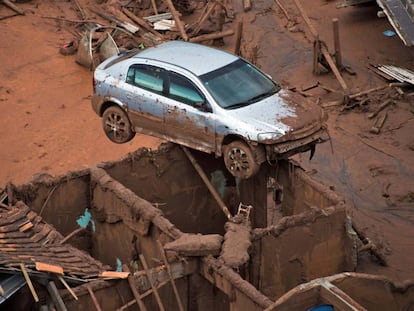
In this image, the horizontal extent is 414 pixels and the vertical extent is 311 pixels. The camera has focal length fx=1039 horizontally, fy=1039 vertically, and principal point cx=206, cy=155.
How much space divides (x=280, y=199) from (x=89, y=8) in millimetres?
15144

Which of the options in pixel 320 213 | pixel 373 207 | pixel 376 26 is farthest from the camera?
pixel 376 26

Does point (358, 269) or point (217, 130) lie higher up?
point (217, 130)

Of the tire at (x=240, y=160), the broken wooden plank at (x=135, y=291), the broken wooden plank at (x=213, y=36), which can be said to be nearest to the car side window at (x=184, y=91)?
the tire at (x=240, y=160)

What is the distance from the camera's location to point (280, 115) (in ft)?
60.1

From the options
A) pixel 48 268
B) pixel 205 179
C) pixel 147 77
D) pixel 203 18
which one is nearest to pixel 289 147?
pixel 205 179

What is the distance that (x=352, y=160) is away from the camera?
76.3 ft

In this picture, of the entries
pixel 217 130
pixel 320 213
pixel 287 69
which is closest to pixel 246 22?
pixel 287 69

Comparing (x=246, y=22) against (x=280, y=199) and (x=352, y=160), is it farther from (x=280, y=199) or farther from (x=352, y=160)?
(x=280, y=199)

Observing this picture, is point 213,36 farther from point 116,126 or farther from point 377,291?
point 377,291

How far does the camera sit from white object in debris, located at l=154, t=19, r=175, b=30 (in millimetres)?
29642

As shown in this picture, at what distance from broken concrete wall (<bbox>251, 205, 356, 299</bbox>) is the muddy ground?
2.04 metres

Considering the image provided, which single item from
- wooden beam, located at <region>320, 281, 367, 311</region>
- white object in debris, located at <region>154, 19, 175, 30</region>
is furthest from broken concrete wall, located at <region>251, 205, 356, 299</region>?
white object in debris, located at <region>154, 19, 175, 30</region>

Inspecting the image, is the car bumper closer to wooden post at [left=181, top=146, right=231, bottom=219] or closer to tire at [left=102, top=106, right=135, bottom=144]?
wooden post at [left=181, top=146, right=231, bottom=219]

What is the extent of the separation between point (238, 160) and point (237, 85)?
1.60 m
